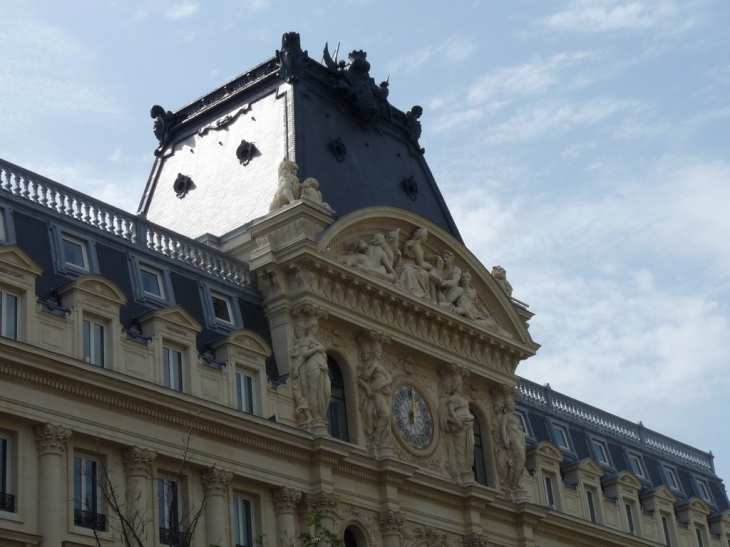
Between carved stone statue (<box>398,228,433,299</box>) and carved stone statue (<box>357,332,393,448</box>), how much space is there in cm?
269

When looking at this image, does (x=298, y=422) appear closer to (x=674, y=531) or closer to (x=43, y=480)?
(x=43, y=480)

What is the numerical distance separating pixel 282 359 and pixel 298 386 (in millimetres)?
1154

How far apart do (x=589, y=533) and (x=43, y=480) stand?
26.2m

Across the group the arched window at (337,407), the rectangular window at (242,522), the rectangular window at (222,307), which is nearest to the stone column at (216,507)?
the rectangular window at (242,522)

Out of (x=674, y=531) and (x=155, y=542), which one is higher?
(x=674, y=531)

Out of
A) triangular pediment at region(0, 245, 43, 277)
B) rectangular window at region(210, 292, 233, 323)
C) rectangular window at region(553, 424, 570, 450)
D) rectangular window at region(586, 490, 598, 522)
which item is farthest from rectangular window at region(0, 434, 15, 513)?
rectangular window at region(553, 424, 570, 450)

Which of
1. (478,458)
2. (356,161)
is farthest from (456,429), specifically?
(356,161)

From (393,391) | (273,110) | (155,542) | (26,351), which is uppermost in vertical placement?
(273,110)

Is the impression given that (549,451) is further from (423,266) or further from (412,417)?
(423,266)

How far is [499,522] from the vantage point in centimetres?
5184

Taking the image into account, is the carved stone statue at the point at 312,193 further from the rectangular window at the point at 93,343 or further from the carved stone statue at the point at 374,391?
the rectangular window at the point at 93,343

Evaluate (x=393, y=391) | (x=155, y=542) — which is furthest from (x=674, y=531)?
(x=155, y=542)

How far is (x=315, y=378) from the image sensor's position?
45.5 m

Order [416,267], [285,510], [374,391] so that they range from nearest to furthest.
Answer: [285,510] < [374,391] < [416,267]
